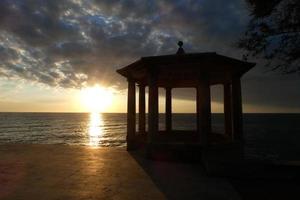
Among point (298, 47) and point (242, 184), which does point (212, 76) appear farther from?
point (242, 184)

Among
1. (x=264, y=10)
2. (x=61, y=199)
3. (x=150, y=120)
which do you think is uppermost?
(x=264, y=10)

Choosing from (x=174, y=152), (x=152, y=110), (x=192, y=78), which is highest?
(x=192, y=78)

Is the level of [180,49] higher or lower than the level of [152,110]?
higher

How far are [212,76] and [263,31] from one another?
6126 millimetres

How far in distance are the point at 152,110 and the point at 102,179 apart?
4.64 meters

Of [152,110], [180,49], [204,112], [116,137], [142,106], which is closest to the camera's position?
[204,112]

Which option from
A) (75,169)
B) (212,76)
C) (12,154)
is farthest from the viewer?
(212,76)

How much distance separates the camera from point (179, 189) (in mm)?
7664

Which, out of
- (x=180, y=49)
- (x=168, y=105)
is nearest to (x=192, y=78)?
(x=168, y=105)

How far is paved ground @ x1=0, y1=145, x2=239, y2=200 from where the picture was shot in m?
7.16

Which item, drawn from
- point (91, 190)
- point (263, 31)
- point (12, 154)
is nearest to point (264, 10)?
point (263, 31)

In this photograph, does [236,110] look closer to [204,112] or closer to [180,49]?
[204,112]

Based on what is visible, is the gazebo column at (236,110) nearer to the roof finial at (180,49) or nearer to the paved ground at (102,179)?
the roof finial at (180,49)

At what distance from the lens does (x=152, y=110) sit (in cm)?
1254
